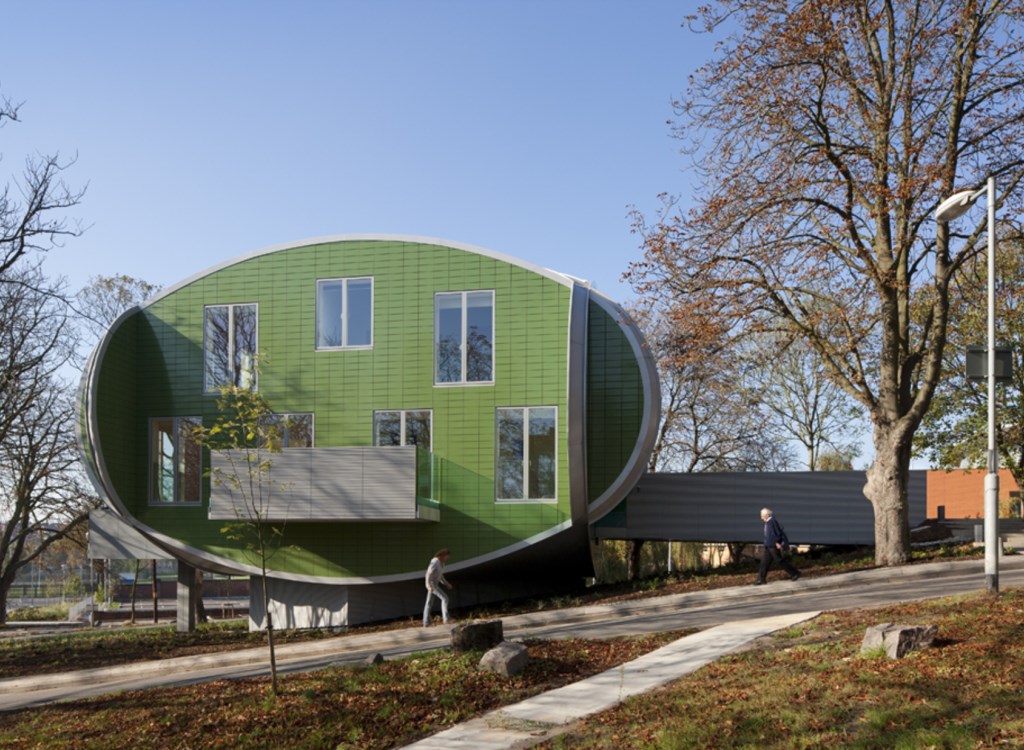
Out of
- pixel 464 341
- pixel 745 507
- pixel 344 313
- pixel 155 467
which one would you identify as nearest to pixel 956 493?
pixel 745 507

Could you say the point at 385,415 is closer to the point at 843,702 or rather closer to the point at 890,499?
the point at 890,499

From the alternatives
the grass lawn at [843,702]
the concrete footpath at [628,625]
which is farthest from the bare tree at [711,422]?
the grass lawn at [843,702]

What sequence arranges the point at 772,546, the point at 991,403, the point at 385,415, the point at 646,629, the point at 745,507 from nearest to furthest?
the point at 991,403, the point at 646,629, the point at 772,546, the point at 385,415, the point at 745,507

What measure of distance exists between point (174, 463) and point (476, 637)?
1647 centimetres

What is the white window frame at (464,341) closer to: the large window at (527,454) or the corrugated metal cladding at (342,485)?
the large window at (527,454)

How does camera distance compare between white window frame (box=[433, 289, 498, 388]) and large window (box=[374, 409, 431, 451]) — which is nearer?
white window frame (box=[433, 289, 498, 388])

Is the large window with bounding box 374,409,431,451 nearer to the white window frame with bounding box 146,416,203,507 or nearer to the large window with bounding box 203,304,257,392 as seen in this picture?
the large window with bounding box 203,304,257,392

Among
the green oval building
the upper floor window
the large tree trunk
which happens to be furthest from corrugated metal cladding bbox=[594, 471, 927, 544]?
the upper floor window

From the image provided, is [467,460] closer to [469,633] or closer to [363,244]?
[363,244]

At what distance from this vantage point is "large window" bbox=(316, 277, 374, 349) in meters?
26.7

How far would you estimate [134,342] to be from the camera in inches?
1096

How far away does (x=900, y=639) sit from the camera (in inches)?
421

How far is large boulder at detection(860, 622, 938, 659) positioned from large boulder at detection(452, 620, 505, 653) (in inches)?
193

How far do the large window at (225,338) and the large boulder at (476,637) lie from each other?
605 inches
